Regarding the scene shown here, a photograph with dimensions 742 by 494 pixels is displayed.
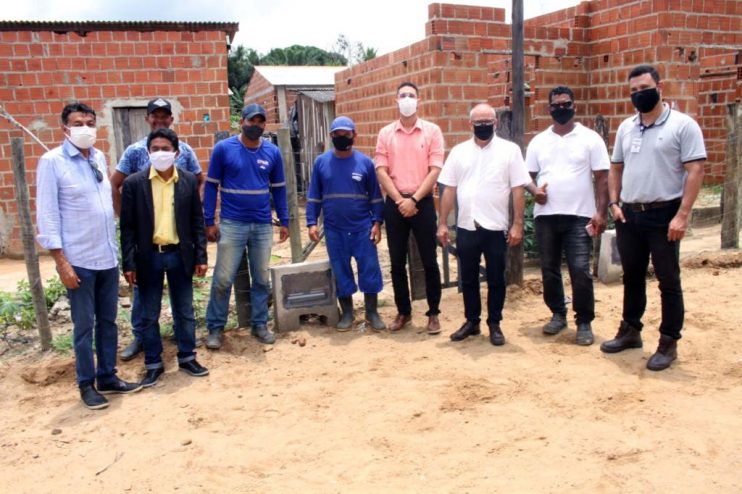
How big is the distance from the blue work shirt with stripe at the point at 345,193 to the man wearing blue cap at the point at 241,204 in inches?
13.1

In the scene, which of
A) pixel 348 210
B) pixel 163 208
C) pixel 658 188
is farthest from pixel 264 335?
pixel 658 188

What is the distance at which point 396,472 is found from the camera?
329 cm

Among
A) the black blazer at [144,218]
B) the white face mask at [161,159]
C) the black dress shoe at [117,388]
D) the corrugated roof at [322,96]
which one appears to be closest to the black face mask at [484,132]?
the black blazer at [144,218]

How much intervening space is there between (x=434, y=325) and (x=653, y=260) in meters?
1.87

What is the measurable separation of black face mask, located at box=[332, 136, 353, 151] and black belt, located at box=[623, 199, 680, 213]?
2.22 metres

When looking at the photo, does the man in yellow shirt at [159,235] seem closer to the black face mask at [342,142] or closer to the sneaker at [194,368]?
the sneaker at [194,368]

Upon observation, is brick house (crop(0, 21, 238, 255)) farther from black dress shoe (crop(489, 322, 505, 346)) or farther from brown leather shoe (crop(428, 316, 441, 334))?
black dress shoe (crop(489, 322, 505, 346))

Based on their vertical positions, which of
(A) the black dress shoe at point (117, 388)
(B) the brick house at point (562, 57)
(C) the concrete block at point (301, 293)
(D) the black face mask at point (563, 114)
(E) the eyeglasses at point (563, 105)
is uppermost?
(B) the brick house at point (562, 57)

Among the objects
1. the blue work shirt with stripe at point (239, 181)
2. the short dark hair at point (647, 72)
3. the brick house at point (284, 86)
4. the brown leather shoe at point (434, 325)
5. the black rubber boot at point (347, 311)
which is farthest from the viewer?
the brick house at point (284, 86)

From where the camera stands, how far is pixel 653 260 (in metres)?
4.53

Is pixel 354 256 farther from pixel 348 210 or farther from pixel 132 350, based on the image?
pixel 132 350

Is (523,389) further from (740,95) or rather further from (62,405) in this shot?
(740,95)

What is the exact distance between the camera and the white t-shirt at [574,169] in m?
4.96

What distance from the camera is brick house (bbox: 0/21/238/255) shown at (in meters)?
9.80
